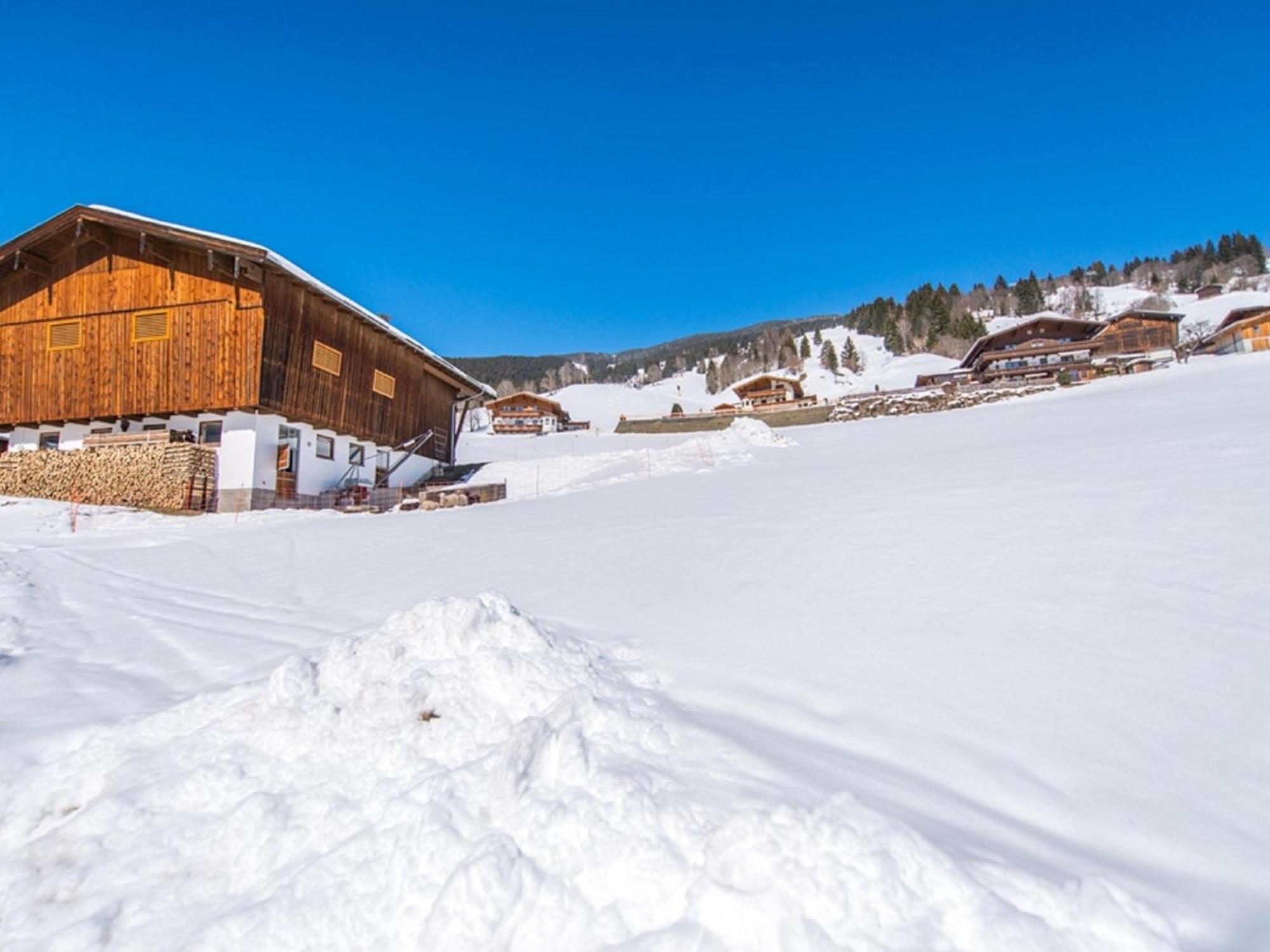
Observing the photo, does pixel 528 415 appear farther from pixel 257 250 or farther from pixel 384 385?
pixel 257 250

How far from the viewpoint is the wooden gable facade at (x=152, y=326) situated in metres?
17.6

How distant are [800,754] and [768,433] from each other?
18807 mm

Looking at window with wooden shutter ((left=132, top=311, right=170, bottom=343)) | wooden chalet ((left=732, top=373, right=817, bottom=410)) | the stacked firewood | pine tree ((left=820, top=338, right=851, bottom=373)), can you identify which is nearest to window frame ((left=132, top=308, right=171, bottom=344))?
window with wooden shutter ((left=132, top=311, right=170, bottom=343))

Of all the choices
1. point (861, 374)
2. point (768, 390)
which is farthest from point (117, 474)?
point (861, 374)

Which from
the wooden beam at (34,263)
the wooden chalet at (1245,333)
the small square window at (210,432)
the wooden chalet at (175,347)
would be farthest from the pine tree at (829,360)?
the wooden beam at (34,263)

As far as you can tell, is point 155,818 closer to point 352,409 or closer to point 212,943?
point 212,943

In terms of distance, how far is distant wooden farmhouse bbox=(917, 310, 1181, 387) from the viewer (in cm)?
4350

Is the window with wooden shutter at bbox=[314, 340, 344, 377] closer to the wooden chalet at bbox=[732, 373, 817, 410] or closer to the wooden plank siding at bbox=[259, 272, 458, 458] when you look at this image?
the wooden plank siding at bbox=[259, 272, 458, 458]

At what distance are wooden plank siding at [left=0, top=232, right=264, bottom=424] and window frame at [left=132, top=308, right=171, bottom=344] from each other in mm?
73

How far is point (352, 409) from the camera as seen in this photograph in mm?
21344

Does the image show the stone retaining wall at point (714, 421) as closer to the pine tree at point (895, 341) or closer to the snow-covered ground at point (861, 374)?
the snow-covered ground at point (861, 374)

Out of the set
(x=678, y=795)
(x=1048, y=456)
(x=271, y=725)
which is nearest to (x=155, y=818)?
(x=271, y=725)

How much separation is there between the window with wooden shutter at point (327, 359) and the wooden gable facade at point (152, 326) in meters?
0.04

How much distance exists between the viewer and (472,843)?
1931 millimetres
